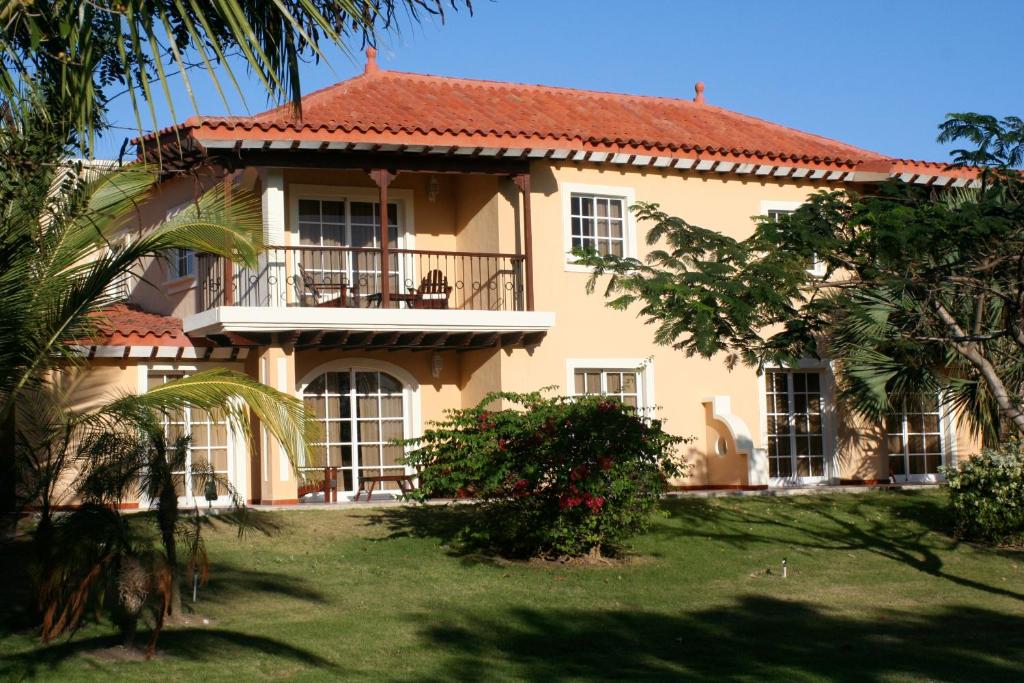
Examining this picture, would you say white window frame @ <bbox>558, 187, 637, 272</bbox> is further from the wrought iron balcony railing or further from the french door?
the french door

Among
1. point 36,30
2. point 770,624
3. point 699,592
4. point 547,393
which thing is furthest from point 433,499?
point 36,30

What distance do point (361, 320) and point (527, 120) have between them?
4509 millimetres

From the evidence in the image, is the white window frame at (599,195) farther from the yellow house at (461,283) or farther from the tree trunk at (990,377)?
Answer: the tree trunk at (990,377)

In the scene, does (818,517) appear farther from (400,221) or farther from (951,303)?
(400,221)

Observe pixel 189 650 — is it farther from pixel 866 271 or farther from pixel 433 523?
pixel 866 271

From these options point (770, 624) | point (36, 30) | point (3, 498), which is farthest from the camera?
point (3, 498)

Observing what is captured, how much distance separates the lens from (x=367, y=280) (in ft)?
62.0

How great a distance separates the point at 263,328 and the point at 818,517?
7.88 m

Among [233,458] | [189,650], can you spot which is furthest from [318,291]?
[189,650]

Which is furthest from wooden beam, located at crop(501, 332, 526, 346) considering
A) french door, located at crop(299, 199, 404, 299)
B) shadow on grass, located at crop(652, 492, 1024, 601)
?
shadow on grass, located at crop(652, 492, 1024, 601)

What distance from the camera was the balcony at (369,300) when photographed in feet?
55.7

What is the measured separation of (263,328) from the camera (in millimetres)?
16734

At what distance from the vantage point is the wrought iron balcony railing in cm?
1759

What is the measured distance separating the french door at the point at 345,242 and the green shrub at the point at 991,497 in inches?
333
